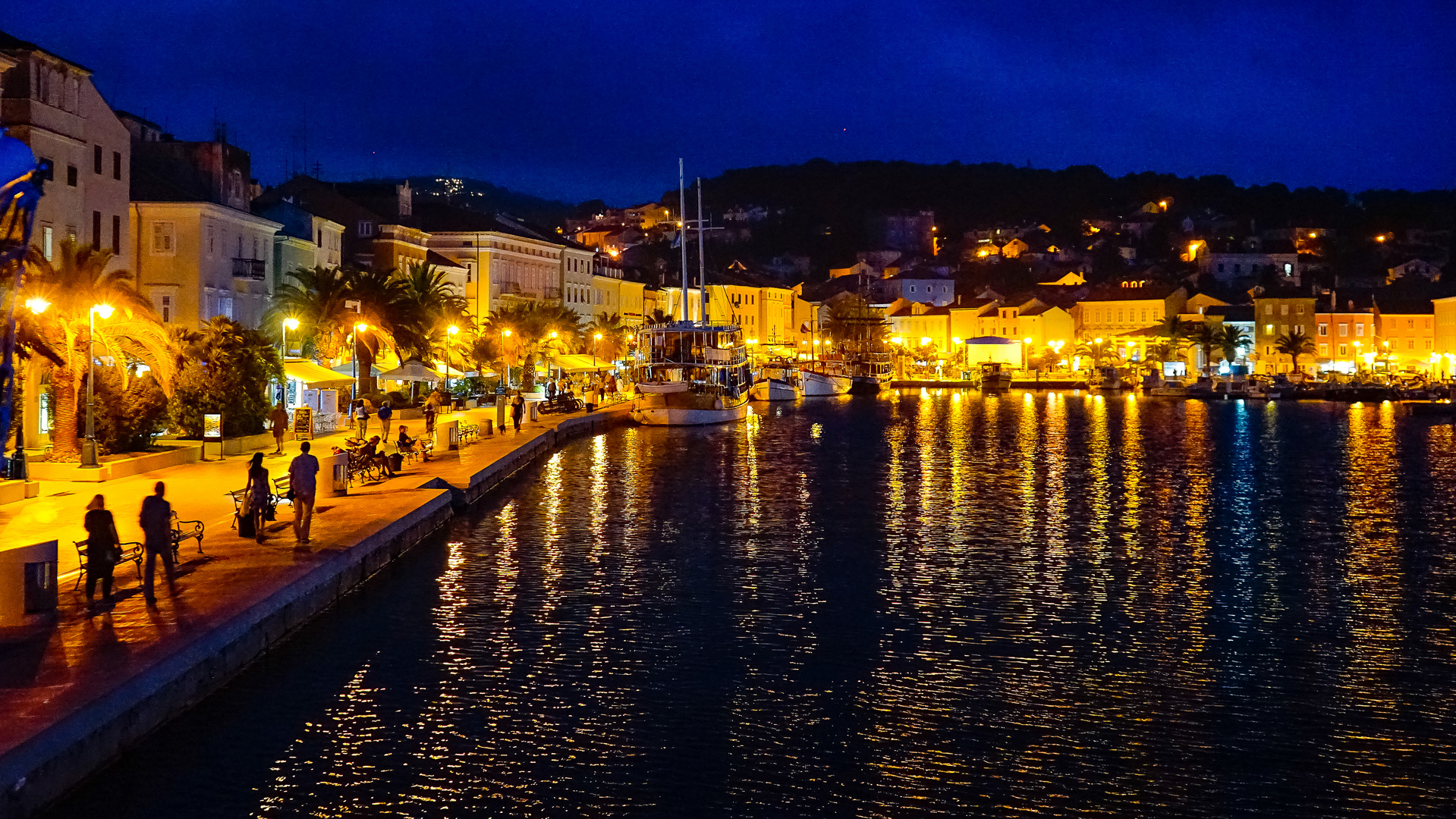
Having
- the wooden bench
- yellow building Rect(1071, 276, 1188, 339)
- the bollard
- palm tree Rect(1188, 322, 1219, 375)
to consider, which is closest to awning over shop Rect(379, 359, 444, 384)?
the bollard

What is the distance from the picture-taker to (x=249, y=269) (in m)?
55.9

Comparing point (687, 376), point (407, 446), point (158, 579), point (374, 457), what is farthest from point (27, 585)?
point (687, 376)

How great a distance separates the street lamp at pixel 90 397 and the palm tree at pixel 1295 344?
12258cm

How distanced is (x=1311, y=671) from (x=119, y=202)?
3872cm

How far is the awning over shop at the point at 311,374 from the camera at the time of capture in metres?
46.2

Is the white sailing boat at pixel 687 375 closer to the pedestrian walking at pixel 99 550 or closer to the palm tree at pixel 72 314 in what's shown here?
the palm tree at pixel 72 314

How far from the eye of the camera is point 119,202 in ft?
146

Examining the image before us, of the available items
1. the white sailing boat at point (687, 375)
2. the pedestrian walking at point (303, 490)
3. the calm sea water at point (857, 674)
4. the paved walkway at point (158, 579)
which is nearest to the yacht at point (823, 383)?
the white sailing boat at point (687, 375)

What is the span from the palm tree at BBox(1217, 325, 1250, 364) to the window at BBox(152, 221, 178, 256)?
112777mm

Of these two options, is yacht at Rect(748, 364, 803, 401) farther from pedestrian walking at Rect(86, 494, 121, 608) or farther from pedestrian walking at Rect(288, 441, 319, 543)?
pedestrian walking at Rect(86, 494, 121, 608)

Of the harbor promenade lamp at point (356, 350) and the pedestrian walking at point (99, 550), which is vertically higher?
the harbor promenade lamp at point (356, 350)

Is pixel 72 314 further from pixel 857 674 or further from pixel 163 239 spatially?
pixel 857 674

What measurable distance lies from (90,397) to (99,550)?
48.5 ft

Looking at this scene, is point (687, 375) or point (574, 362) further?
point (574, 362)
